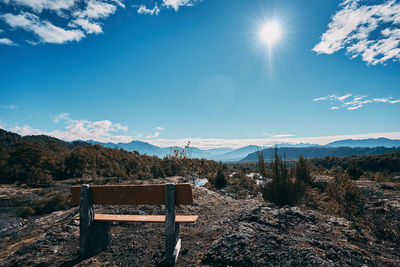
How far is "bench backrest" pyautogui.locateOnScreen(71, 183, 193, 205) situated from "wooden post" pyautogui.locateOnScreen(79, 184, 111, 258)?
10 cm

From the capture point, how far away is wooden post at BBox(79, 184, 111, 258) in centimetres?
296

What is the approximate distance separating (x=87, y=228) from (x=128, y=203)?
2.56 ft

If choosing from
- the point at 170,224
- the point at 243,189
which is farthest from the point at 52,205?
the point at 243,189

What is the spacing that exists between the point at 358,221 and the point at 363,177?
12.5m

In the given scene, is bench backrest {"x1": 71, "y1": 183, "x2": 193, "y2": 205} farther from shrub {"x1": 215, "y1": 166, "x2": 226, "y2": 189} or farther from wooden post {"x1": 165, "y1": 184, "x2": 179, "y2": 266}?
shrub {"x1": 215, "y1": 166, "x2": 226, "y2": 189}

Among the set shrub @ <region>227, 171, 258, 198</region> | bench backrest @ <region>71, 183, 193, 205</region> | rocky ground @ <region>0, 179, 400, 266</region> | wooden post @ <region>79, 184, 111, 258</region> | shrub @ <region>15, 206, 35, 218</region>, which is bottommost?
shrub @ <region>227, 171, 258, 198</region>

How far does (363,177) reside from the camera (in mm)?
13664

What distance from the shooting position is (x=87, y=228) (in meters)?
2.96

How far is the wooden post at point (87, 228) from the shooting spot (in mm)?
2955

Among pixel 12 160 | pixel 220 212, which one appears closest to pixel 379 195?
pixel 220 212

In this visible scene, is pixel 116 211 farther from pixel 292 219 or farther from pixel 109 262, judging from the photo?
pixel 292 219

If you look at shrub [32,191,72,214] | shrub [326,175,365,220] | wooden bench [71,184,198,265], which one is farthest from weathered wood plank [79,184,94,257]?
shrub [32,191,72,214]

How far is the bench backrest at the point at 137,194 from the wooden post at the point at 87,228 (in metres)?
0.10

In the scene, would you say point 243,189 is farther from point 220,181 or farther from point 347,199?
point 347,199
